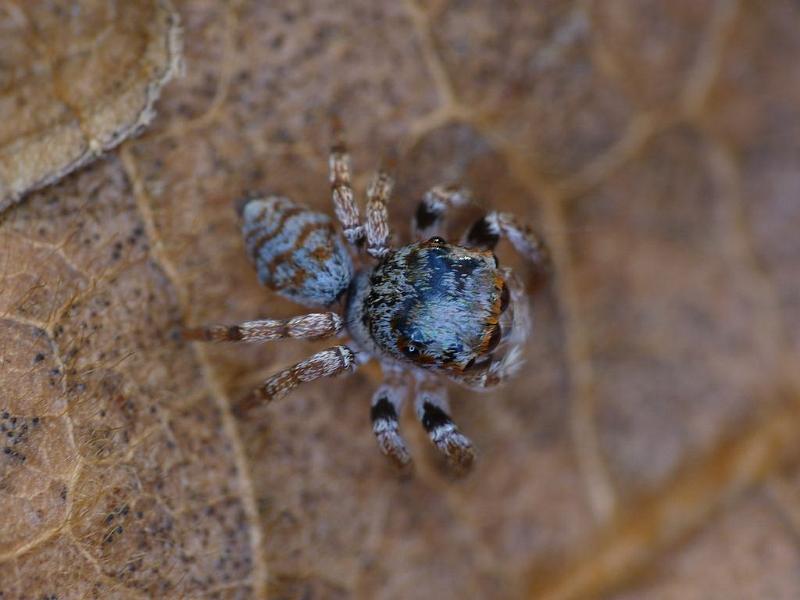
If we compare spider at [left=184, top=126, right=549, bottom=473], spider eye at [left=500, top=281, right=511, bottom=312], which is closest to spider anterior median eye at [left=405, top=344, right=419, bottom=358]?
spider at [left=184, top=126, right=549, bottom=473]

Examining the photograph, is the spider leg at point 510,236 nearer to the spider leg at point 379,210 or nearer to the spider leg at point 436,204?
the spider leg at point 436,204

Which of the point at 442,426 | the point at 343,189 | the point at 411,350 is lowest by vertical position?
the point at 442,426

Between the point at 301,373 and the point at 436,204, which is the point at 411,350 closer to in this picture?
the point at 301,373

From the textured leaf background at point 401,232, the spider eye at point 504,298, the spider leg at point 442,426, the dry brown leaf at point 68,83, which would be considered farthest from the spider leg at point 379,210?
the dry brown leaf at point 68,83

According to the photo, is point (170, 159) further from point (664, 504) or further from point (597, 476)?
point (664, 504)

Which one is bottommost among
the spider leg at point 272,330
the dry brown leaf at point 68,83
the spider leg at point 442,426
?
the spider leg at point 442,426

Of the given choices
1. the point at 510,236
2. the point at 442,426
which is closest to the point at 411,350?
the point at 442,426

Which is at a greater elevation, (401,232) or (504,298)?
(401,232)
